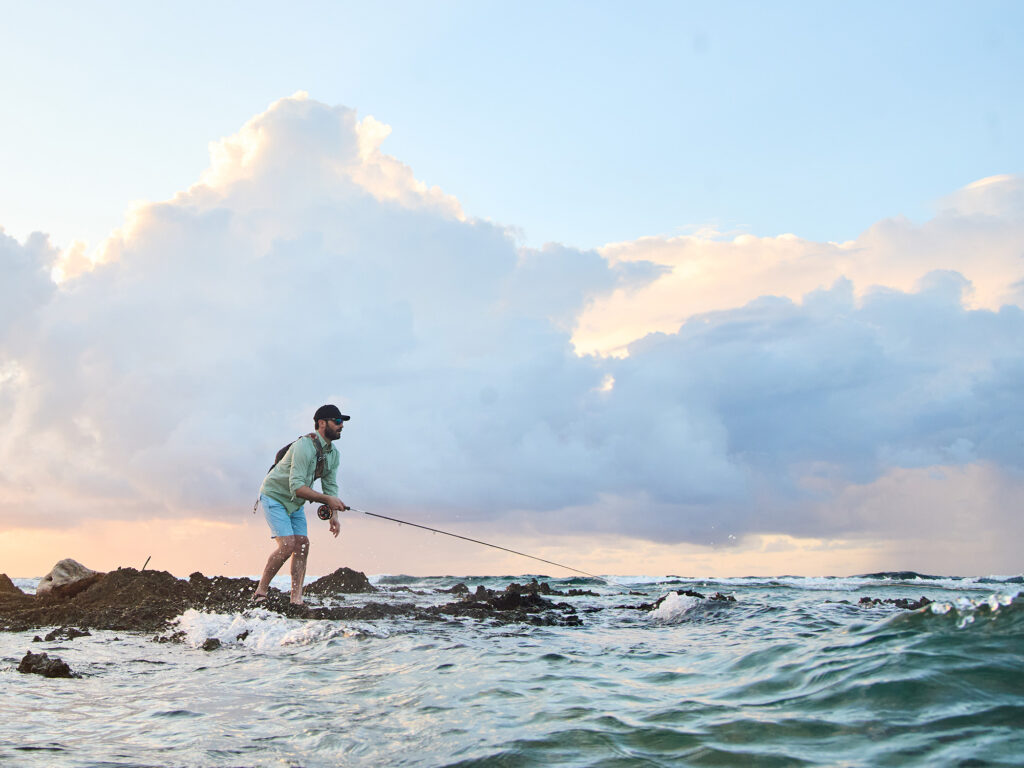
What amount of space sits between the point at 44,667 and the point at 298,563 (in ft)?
14.1

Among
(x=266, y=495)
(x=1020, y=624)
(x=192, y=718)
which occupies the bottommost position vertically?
(x=192, y=718)

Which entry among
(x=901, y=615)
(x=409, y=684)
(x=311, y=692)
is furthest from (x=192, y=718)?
(x=901, y=615)

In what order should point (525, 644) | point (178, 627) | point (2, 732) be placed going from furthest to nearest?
point (178, 627), point (525, 644), point (2, 732)

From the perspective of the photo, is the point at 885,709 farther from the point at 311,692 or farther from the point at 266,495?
the point at 266,495

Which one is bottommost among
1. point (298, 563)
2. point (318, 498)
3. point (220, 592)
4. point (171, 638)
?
point (171, 638)

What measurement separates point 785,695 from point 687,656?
8.60 feet

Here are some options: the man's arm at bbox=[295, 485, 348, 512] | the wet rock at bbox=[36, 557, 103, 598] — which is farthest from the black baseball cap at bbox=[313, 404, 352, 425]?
the wet rock at bbox=[36, 557, 103, 598]

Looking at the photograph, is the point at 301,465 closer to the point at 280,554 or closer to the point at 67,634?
the point at 280,554

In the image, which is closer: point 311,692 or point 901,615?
point 311,692

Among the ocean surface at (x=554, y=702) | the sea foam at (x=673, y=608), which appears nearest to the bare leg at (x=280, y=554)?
the ocean surface at (x=554, y=702)

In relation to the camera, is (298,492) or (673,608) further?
(673,608)

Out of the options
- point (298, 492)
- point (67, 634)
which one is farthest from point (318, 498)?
point (67, 634)

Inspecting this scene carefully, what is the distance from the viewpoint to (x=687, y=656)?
26.2 ft

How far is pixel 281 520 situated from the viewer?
37.2 feet
